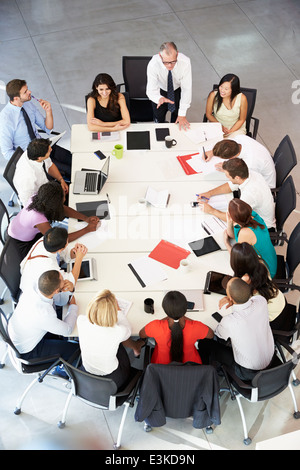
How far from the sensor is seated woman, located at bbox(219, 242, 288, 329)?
381 centimetres

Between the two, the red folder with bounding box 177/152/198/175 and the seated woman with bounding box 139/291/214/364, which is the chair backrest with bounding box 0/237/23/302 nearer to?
the seated woman with bounding box 139/291/214/364

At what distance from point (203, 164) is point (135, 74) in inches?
67.8

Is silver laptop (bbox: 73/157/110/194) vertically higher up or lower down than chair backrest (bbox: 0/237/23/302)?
higher up

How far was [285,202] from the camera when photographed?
4.79 m

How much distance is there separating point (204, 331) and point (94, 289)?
3.27ft

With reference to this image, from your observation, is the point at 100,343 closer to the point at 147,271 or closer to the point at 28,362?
the point at 28,362

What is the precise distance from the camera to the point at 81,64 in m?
7.96

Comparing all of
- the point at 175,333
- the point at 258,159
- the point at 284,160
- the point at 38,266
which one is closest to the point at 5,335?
the point at 38,266

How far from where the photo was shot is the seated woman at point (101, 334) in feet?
11.3

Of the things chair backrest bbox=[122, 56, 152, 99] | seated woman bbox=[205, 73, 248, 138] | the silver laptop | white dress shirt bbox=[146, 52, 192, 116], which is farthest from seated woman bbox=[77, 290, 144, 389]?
chair backrest bbox=[122, 56, 152, 99]

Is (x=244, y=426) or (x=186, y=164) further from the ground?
(x=186, y=164)

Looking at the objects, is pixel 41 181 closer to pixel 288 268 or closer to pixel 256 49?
pixel 288 268

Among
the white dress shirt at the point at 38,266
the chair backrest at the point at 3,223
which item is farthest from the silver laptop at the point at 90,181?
the white dress shirt at the point at 38,266

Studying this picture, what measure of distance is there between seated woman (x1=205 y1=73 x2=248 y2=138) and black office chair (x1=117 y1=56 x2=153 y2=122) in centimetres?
87
